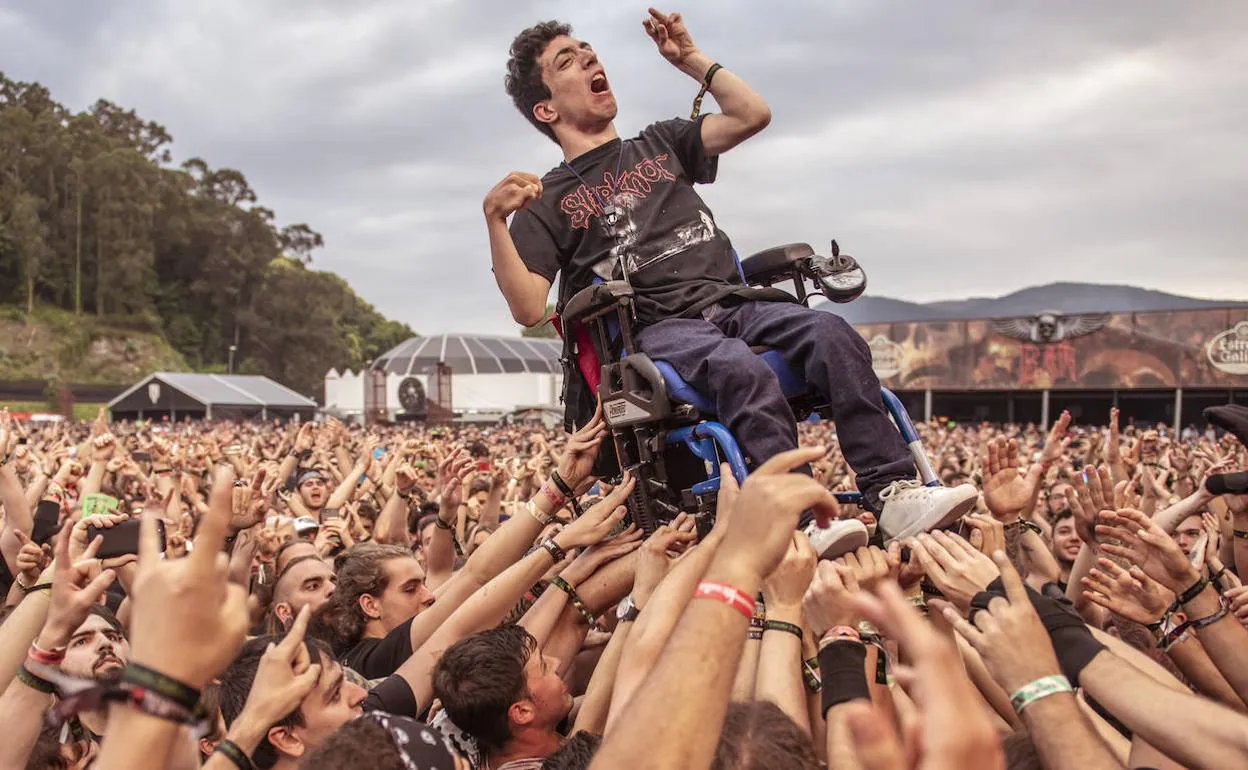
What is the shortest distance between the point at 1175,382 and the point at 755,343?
137 ft

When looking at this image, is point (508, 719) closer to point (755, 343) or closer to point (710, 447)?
point (710, 447)

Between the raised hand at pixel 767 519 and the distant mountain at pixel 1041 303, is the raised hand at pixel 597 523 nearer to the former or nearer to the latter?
the raised hand at pixel 767 519

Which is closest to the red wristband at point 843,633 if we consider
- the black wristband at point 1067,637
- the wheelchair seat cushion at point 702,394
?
the black wristband at point 1067,637

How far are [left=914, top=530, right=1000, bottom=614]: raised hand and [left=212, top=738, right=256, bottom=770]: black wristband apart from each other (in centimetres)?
182

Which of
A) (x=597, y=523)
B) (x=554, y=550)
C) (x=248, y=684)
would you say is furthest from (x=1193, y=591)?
(x=248, y=684)

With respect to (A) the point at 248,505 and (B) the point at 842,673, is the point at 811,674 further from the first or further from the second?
(A) the point at 248,505

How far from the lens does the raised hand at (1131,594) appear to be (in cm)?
307

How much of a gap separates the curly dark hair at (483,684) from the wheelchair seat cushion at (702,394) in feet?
3.94

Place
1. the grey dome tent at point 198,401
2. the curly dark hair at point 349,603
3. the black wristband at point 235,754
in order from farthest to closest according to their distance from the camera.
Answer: the grey dome tent at point 198,401 < the curly dark hair at point 349,603 < the black wristband at point 235,754

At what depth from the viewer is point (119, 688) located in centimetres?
166

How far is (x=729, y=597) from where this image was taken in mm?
1853

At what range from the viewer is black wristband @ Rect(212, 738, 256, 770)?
2.33 m

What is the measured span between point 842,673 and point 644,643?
0.54m

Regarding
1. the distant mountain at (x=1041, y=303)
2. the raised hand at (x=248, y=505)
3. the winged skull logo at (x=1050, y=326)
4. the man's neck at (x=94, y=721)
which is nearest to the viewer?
the man's neck at (x=94, y=721)
